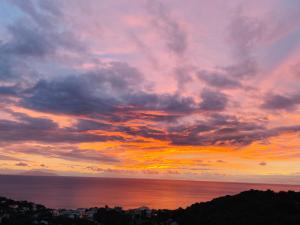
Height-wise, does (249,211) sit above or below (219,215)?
above

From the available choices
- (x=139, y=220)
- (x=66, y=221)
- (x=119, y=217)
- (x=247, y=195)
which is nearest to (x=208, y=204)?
(x=247, y=195)

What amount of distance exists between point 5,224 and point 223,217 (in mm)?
20248

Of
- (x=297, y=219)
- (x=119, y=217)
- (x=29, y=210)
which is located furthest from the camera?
(x=29, y=210)

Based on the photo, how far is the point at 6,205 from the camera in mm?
43844

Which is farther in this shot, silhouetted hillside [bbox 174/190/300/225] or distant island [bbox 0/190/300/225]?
distant island [bbox 0/190/300/225]

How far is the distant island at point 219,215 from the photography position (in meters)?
26.5

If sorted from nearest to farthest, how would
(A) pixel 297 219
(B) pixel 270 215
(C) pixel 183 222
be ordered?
(A) pixel 297 219 < (B) pixel 270 215 < (C) pixel 183 222

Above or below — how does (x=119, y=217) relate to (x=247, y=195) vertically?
below

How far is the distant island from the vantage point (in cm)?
2645

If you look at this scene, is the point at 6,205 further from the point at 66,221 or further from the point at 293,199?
the point at 293,199

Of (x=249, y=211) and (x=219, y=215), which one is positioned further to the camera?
(x=219, y=215)

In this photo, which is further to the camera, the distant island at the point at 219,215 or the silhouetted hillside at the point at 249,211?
the distant island at the point at 219,215

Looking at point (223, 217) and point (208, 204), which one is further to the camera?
point (208, 204)

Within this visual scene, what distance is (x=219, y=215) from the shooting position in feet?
98.0
